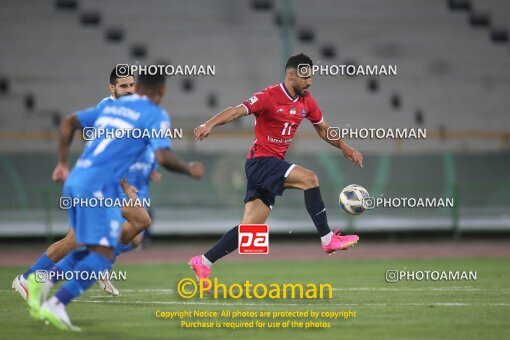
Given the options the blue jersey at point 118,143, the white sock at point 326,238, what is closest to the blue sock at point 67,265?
the blue jersey at point 118,143

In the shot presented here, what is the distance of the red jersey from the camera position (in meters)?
10.1

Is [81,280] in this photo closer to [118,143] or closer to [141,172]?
[118,143]

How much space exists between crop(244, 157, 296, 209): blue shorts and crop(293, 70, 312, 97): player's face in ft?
2.57

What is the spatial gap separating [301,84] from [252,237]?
1789 mm

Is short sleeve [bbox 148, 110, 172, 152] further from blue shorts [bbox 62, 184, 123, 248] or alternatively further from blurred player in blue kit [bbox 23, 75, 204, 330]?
blue shorts [bbox 62, 184, 123, 248]

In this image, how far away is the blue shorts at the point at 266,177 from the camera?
10.1 metres

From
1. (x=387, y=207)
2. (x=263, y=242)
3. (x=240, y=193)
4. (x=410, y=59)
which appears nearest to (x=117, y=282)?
(x=263, y=242)

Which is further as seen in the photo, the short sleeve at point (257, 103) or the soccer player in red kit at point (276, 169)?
the soccer player in red kit at point (276, 169)

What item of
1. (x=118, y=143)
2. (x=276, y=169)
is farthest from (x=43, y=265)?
(x=276, y=169)

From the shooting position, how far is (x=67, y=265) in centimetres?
→ 790

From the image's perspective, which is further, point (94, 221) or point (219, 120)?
point (219, 120)

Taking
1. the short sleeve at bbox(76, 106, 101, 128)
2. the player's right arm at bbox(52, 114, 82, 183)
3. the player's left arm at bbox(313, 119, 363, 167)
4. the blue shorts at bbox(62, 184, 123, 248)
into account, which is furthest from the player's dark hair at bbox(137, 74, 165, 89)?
the player's left arm at bbox(313, 119, 363, 167)

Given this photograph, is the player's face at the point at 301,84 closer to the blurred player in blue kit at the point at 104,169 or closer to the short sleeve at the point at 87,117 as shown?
the blurred player in blue kit at the point at 104,169

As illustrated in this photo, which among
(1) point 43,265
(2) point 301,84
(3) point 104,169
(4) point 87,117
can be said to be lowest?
(1) point 43,265
